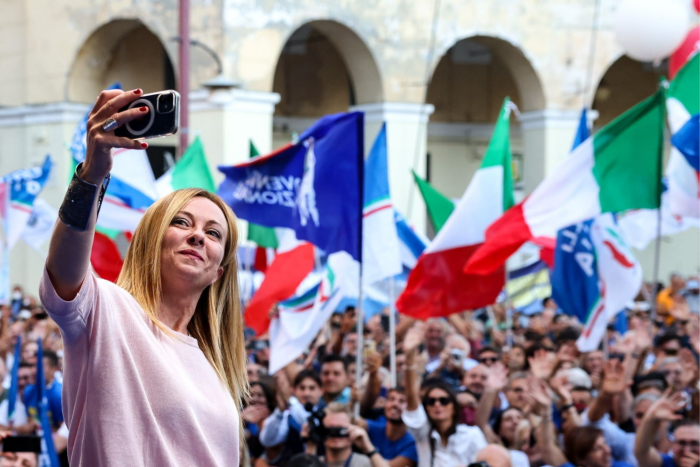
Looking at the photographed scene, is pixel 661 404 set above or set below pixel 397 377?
above

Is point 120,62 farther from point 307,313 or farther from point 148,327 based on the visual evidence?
point 148,327

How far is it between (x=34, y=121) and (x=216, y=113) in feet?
14.8

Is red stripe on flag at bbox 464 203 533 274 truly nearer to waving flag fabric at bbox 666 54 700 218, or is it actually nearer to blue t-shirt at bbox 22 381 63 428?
waving flag fabric at bbox 666 54 700 218

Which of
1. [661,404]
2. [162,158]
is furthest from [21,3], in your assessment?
[661,404]

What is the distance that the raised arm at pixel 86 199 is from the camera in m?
2.02

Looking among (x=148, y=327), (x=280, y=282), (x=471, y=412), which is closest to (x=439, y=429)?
(x=471, y=412)

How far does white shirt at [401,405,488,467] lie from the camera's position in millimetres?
5797

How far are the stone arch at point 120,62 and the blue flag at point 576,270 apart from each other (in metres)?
10.6

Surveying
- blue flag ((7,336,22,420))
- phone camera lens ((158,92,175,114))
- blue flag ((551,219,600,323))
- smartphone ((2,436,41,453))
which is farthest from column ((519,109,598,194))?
phone camera lens ((158,92,175,114))

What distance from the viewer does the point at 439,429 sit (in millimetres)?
5918

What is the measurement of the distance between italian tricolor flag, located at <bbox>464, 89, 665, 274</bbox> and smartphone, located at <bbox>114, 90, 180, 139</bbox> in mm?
5848

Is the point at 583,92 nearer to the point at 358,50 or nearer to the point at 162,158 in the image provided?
the point at 358,50

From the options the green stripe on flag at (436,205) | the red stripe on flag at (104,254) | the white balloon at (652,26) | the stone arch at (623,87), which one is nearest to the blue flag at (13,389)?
the red stripe on flag at (104,254)

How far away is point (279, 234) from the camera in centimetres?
1108
